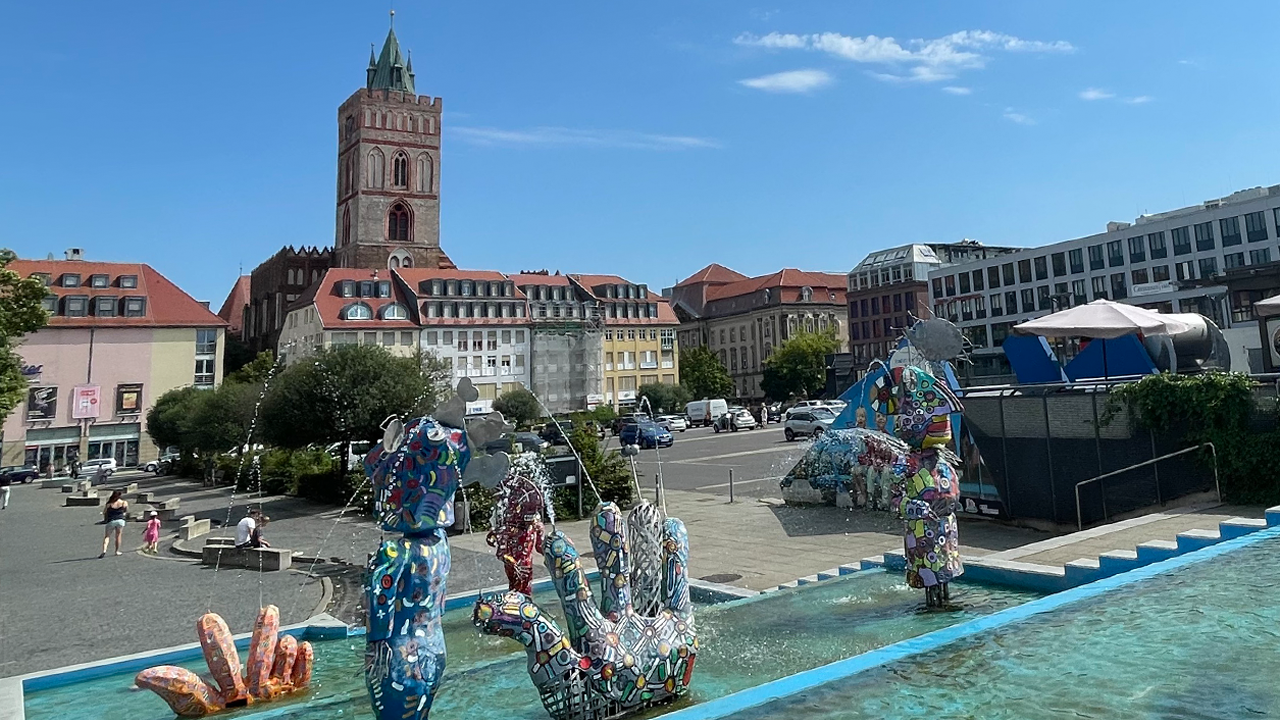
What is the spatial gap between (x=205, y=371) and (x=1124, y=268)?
75.5 metres

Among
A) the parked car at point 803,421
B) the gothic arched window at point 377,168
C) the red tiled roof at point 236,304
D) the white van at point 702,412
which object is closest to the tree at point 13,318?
the parked car at point 803,421

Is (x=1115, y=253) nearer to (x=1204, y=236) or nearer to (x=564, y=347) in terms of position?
(x=1204, y=236)

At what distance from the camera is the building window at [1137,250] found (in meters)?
61.7

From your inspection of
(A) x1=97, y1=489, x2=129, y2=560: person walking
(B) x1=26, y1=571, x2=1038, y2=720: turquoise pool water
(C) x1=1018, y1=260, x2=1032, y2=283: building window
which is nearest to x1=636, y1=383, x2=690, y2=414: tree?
(C) x1=1018, y1=260, x2=1032, y2=283: building window

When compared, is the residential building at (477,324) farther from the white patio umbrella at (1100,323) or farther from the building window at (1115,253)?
the white patio umbrella at (1100,323)

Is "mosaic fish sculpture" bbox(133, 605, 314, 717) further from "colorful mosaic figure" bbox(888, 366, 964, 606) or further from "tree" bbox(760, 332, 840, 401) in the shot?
"tree" bbox(760, 332, 840, 401)

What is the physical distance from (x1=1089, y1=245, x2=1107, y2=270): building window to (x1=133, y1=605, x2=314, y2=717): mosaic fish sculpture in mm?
71986

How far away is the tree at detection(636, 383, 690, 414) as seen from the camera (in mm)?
76188

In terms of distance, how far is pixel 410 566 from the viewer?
4961 mm

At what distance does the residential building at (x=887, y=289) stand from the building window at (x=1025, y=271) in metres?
12.2

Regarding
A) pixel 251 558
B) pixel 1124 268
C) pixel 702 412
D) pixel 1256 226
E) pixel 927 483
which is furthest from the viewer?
pixel 702 412

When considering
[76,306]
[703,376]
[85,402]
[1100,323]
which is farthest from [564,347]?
[1100,323]

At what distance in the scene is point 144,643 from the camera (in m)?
10.3

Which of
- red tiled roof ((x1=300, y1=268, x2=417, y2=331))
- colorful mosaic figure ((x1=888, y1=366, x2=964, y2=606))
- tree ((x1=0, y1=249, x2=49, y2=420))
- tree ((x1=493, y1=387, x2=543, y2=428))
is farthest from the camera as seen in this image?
red tiled roof ((x1=300, y1=268, x2=417, y2=331))
